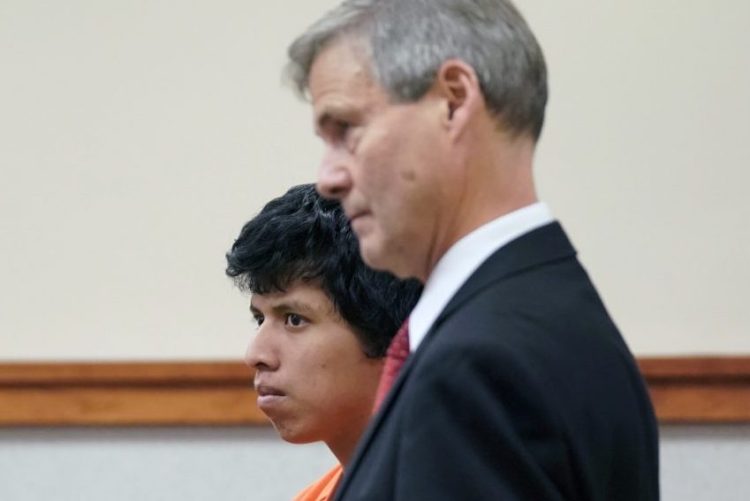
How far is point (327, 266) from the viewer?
1.63m

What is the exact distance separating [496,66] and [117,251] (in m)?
1.93

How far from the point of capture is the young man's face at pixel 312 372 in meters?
1.60

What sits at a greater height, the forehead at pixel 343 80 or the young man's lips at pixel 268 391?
the forehead at pixel 343 80

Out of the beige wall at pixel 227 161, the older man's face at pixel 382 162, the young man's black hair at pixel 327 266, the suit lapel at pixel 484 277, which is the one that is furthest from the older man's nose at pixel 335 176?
the beige wall at pixel 227 161

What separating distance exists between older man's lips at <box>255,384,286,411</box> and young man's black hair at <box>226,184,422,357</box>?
0.38ft

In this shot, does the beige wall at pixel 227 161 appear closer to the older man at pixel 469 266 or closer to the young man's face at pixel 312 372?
the young man's face at pixel 312 372

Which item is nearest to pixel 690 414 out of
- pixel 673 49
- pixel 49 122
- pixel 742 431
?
pixel 742 431

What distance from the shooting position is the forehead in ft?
3.51

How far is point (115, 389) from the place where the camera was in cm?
283

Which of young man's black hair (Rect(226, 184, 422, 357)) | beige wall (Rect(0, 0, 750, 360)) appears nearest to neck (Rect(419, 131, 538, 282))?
young man's black hair (Rect(226, 184, 422, 357))

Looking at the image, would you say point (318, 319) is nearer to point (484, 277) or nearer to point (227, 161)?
point (484, 277)

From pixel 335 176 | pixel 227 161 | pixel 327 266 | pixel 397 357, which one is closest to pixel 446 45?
pixel 335 176

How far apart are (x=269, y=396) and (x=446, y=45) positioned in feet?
2.22

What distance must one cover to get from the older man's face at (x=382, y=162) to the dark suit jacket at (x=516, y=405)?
0.06 m
